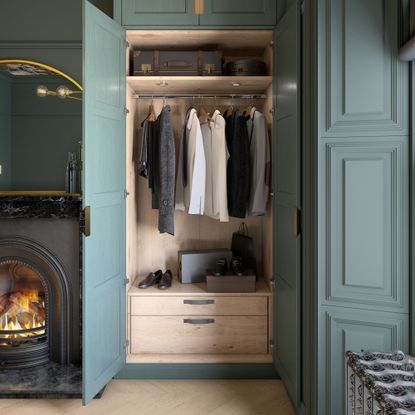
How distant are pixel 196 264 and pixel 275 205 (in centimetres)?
71

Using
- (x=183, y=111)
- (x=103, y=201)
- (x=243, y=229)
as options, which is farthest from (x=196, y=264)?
(x=183, y=111)

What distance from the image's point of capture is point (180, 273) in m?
2.86

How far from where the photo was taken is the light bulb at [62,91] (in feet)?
8.89

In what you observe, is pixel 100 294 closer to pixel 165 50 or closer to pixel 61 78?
pixel 61 78

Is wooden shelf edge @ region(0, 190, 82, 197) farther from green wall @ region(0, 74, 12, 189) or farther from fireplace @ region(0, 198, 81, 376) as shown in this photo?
fireplace @ region(0, 198, 81, 376)

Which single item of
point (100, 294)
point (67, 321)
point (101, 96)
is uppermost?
point (101, 96)

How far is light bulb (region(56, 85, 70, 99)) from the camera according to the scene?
107 inches

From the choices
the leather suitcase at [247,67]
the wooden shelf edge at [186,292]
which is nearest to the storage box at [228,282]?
the wooden shelf edge at [186,292]

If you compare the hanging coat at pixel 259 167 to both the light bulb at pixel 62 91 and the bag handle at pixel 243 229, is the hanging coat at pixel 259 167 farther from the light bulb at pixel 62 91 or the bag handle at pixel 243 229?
the light bulb at pixel 62 91

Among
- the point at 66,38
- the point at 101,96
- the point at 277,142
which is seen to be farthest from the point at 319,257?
the point at 66,38

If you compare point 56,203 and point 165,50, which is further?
point 165,50

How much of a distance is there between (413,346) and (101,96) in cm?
191

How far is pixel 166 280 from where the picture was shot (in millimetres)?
2785

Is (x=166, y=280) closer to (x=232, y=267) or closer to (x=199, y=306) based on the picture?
(x=199, y=306)
